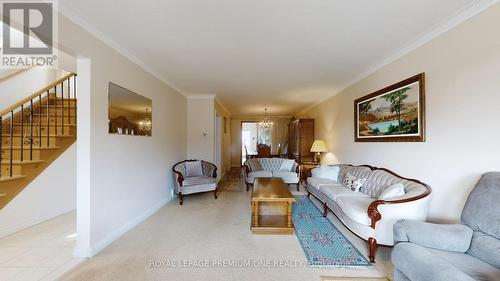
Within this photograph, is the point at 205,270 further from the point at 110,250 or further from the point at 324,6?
the point at 324,6

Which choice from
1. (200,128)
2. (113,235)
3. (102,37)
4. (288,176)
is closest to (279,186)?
(288,176)

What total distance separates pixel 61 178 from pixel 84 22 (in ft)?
9.31

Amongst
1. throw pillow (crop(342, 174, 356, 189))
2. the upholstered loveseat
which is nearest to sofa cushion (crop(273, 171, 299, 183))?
the upholstered loveseat

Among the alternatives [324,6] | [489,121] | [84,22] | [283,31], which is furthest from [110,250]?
[489,121]

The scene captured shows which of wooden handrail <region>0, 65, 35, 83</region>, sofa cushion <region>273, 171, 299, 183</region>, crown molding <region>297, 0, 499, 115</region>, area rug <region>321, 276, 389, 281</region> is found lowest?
area rug <region>321, 276, 389, 281</region>

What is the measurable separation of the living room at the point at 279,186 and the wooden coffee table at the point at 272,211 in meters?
0.03

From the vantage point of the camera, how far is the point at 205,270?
7.29 ft


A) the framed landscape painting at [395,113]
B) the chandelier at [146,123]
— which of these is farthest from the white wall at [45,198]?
the framed landscape painting at [395,113]

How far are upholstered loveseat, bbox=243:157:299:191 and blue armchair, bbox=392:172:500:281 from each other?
12.7ft

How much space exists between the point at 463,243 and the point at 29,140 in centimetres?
544

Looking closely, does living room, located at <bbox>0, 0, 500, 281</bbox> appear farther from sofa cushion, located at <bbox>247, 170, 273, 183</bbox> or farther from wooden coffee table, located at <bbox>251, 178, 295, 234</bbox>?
sofa cushion, located at <bbox>247, 170, 273, 183</bbox>

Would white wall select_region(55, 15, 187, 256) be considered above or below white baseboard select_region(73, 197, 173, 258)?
above

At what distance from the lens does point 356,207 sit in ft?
8.75

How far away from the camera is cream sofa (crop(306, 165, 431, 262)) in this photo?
2.33m
